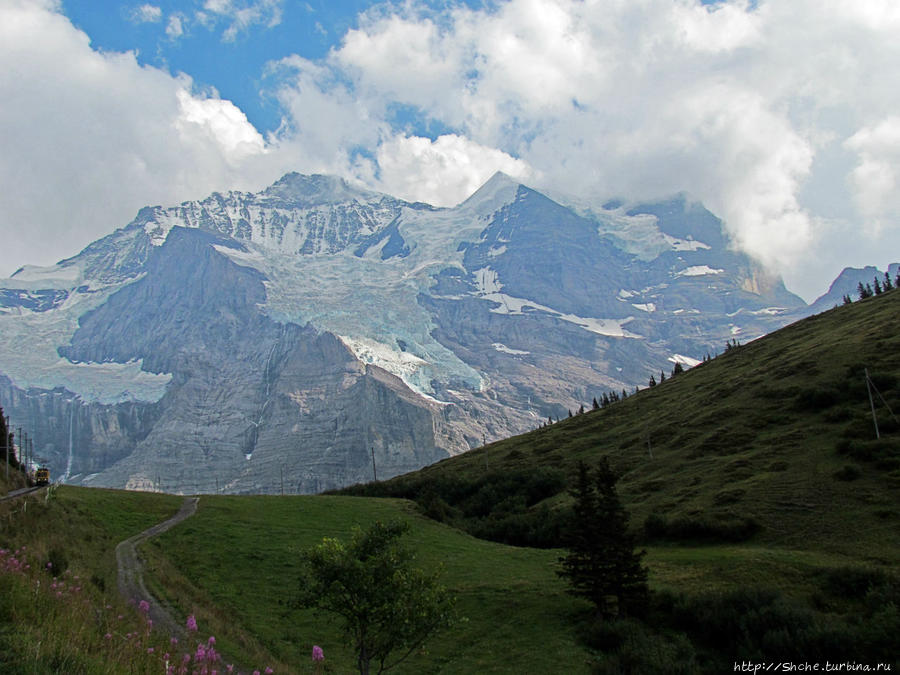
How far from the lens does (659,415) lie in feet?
294

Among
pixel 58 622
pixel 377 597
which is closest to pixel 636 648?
pixel 377 597

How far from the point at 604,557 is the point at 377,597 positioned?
46.7ft

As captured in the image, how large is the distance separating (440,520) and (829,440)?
121 feet

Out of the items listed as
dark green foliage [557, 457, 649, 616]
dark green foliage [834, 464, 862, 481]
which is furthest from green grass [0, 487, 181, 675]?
dark green foliage [834, 464, 862, 481]

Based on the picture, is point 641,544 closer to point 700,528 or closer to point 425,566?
point 700,528

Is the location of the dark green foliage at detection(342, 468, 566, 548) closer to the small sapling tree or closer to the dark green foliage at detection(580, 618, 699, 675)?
the dark green foliage at detection(580, 618, 699, 675)

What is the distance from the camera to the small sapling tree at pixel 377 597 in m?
20.3

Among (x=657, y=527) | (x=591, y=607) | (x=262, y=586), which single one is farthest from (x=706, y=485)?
(x=262, y=586)

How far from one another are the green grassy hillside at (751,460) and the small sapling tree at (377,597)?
24.6m

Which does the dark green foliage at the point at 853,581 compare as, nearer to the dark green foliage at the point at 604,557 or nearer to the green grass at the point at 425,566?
the dark green foliage at the point at 604,557

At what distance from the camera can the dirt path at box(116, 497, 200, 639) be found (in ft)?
75.2

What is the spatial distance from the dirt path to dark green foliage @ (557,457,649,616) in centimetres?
1893

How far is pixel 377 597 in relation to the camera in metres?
20.4

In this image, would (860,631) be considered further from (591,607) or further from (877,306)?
(877,306)
